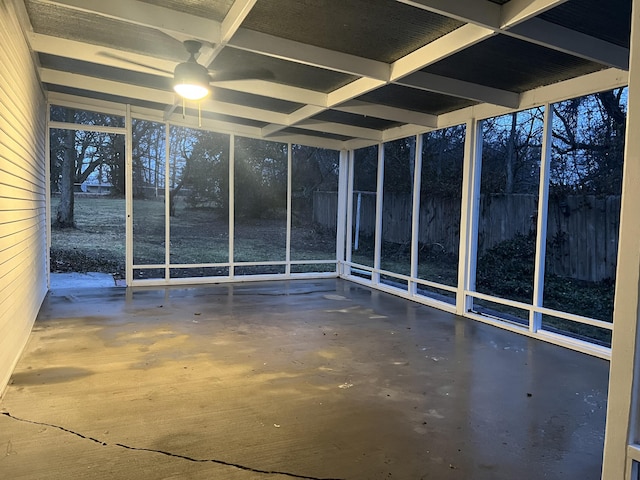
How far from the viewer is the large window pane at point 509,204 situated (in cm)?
505

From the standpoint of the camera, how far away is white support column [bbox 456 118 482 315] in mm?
5520

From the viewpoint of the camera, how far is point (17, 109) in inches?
138

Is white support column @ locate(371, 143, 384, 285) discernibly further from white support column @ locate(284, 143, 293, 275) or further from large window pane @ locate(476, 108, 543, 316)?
large window pane @ locate(476, 108, 543, 316)

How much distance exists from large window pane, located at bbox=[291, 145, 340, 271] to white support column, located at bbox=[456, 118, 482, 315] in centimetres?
352

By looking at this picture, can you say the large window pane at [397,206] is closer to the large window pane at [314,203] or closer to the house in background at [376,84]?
the house in background at [376,84]

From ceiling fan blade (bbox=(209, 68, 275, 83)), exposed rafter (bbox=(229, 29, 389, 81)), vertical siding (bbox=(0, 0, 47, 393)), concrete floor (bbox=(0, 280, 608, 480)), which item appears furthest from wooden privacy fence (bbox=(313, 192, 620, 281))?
vertical siding (bbox=(0, 0, 47, 393))

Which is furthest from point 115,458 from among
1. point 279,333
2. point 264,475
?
point 279,333

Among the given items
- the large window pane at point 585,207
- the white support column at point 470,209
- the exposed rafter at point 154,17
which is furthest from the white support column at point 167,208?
the large window pane at point 585,207

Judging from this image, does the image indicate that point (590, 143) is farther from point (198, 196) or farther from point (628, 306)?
point (198, 196)

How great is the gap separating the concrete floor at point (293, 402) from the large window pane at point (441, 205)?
51.4 inches

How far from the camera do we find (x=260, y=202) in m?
8.27

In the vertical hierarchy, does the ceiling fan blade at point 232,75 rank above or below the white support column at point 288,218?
above

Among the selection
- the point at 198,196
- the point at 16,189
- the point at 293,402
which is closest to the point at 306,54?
the point at 16,189

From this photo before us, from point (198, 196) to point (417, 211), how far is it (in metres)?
3.83
